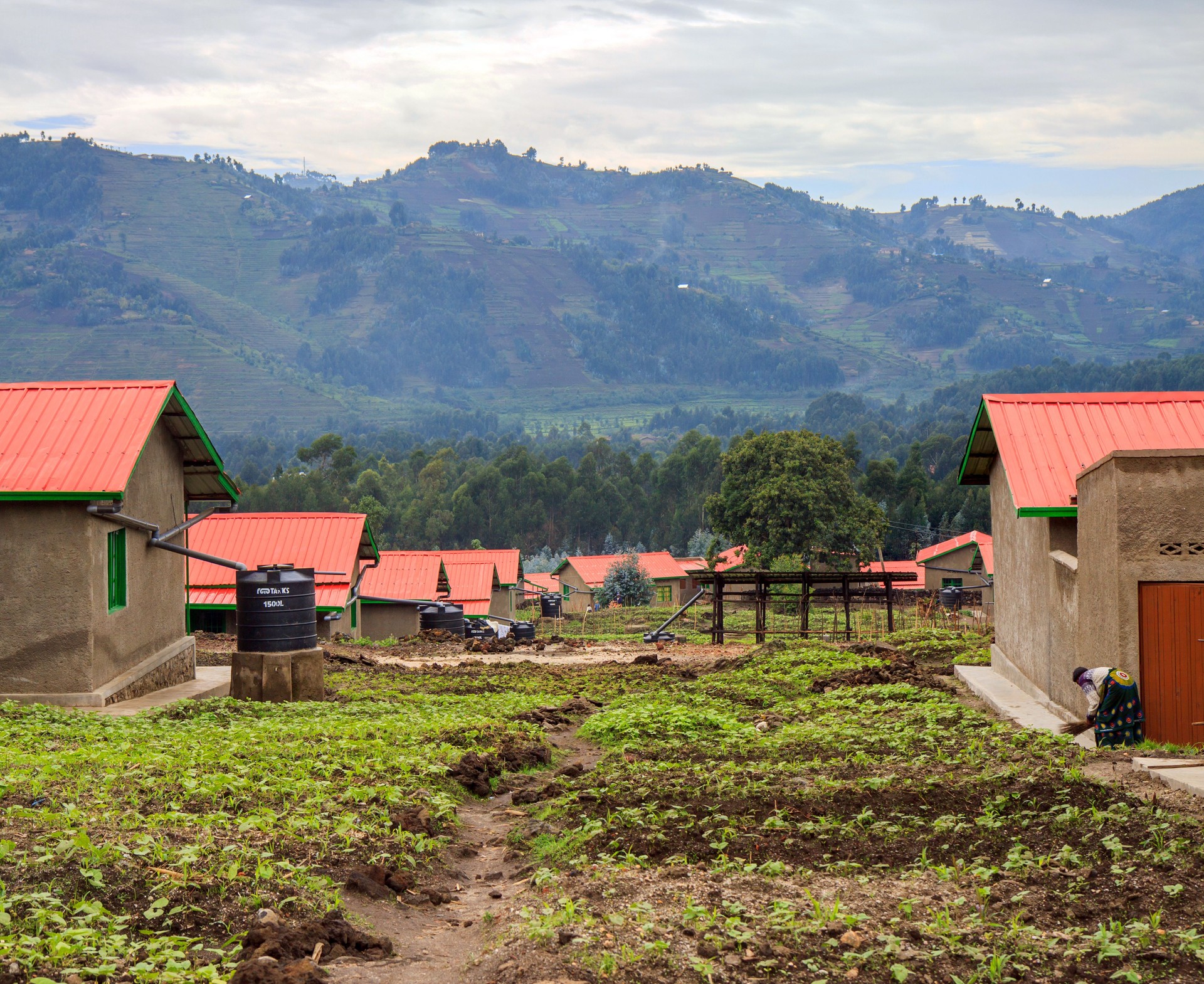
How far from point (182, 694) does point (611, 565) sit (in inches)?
2583

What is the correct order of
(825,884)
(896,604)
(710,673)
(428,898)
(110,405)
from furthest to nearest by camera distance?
(896,604) → (710,673) → (110,405) → (428,898) → (825,884)

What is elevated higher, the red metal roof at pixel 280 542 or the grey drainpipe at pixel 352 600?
the red metal roof at pixel 280 542

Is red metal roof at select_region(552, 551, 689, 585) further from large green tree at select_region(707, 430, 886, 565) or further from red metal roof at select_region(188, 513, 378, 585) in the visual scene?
red metal roof at select_region(188, 513, 378, 585)

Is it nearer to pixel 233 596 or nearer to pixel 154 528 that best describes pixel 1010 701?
pixel 154 528

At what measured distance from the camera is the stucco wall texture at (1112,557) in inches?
479

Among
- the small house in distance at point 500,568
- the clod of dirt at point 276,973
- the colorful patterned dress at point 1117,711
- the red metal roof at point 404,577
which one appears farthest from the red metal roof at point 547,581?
the clod of dirt at point 276,973

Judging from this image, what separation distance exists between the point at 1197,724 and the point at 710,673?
40.7 ft

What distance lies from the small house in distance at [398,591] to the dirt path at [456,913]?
27.1 m

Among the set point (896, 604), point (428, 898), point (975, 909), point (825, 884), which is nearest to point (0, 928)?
point (428, 898)

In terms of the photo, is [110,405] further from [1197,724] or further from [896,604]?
[896,604]

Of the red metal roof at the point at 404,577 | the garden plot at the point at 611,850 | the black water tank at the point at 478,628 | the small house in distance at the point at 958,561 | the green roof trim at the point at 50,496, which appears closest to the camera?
the garden plot at the point at 611,850

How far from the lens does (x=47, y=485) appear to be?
16125mm

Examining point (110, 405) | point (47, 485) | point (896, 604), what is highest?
point (110, 405)

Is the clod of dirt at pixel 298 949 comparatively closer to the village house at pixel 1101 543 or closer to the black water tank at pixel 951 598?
the village house at pixel 1101 543
